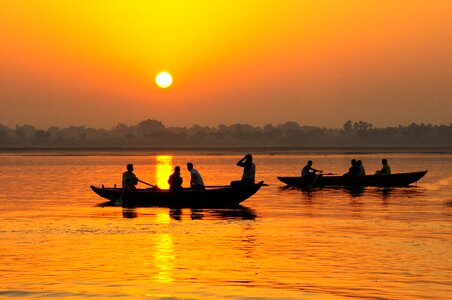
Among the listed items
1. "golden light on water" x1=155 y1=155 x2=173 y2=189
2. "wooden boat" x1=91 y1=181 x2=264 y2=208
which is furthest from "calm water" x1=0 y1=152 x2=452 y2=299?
"golden light on water" x1=155 y1=155 x2=173 y2=189

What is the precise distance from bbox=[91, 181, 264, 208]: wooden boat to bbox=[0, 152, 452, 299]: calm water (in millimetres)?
529

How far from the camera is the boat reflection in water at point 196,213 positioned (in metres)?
34.0

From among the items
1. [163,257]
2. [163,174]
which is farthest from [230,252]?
[163,174]

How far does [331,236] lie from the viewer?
27.3 m

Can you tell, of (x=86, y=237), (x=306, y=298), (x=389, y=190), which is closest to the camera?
(x=306, y=298)

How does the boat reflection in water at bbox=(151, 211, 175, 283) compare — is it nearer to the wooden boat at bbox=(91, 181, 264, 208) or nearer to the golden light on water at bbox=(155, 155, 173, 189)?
the wooden boat at bbox=(91, 181, 264, 208)

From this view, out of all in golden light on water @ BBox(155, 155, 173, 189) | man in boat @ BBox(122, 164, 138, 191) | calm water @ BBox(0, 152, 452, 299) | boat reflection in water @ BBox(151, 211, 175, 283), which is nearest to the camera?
calm water @ BBox(0, 152, 452, 299)

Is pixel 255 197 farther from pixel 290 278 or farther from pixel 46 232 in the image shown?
pixel 290 278

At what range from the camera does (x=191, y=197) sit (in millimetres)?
37719

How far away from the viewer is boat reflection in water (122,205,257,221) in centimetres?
3397

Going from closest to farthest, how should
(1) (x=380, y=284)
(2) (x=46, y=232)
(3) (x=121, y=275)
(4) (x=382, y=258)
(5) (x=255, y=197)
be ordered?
(1) (x=380, y=284), (3) (x=121, y=275), (4) (x=382, y=258), (2) (x=46, y=232), (5) (x=255, y=197)

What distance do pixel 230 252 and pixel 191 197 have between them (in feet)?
46.7

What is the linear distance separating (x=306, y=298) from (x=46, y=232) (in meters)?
13.9

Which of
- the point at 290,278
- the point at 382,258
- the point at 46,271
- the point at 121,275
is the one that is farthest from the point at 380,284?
the point at 46,271
